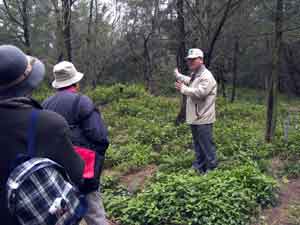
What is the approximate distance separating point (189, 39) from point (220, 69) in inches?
457

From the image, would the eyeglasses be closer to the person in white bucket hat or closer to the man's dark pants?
the person in white bucket hat

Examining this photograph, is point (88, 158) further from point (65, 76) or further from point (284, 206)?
point (284, 206)

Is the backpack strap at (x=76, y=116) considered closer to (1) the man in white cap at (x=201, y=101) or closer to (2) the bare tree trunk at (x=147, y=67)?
(1) the man in white cap at (x=201, y=101)

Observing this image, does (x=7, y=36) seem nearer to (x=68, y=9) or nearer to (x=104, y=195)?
(x=68, y=9)

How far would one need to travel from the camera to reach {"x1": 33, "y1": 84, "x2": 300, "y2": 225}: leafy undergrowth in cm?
496

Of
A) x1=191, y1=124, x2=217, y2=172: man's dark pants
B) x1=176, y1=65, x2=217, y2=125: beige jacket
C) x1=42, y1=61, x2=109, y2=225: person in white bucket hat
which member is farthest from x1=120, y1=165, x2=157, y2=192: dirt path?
x1=42, y1=61, x2=109, y2=225: person in white bucket hat

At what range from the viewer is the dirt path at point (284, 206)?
5.03m

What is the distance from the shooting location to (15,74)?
7.38 ft

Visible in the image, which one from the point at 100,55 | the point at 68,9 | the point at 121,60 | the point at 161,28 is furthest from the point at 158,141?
the point at 121,60

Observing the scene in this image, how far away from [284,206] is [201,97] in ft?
6.10

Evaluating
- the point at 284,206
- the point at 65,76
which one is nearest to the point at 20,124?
the point at 65,76

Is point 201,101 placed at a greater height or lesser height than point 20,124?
lesser

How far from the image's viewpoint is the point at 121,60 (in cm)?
2786

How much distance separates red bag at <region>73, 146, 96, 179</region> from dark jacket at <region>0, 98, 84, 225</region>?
1.24 metres
